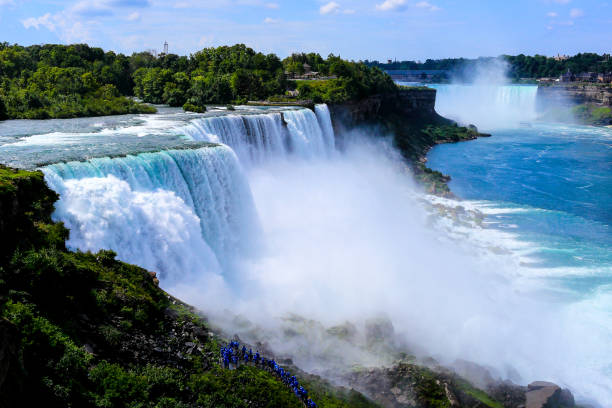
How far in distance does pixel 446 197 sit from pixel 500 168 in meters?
12.2

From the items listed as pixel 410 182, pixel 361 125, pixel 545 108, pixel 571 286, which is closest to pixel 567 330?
pixel 571 286

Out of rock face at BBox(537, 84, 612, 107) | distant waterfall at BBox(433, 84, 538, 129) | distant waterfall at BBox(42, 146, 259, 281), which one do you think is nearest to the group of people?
distant waterfall at BBox(42, 146, 259, 281)

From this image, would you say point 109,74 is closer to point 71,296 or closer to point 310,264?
point 310,264

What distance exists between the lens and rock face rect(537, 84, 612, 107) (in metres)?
70.7

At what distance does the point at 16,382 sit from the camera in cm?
677

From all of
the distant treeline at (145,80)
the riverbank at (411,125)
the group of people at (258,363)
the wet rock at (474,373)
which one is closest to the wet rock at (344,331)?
the wet rock at (474,373)

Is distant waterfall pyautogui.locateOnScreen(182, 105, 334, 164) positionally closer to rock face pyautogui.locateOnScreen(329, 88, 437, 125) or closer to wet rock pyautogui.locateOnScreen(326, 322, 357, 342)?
rock face pyautogui.locateOnScreen(329, 88, 437, 125)

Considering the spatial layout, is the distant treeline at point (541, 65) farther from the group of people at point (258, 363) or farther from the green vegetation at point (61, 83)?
the group of people at point (258, 363)

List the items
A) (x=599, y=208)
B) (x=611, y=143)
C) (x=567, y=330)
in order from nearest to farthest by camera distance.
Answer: (x=567, y=330), (x=599, y=208), (x=611, y=143)

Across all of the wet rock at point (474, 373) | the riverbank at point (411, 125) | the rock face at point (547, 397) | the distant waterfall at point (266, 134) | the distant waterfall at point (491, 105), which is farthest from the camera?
the distant waterfall at point (491, 105)

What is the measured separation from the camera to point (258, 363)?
10359mm

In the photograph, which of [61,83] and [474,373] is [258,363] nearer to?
[474,373]

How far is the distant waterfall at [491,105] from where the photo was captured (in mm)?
75750

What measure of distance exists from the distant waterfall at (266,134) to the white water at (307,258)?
0.13 meters
